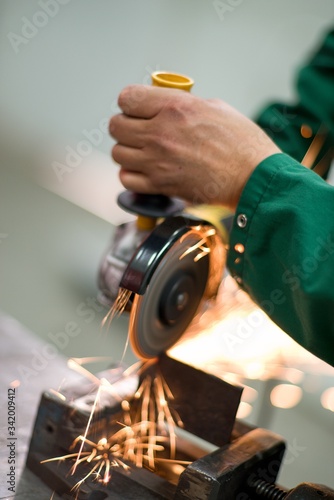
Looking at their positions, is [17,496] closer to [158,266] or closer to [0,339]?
[158,266]

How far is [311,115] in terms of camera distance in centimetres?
190

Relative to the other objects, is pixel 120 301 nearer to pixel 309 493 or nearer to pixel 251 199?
pixel 251 199

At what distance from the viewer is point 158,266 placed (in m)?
1.12

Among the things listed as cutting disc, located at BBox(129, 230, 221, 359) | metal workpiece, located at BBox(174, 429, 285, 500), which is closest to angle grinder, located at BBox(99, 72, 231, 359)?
cutting disc, located at BBox(129, 230, 221, 359)

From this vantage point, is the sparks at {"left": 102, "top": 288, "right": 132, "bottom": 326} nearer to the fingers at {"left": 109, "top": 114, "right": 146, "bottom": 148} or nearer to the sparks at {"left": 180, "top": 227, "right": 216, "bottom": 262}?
the sparks at {"left": 180, "top": 227, "right": 216, "bottom": 262}

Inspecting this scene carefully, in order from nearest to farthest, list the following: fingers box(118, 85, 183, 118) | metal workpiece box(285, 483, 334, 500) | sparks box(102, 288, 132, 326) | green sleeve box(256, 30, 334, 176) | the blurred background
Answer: metal workpiece box(285, 483, 334, 500) → sparks box(102, 288, 132, 326) → fingers box(118, 85, 183, 118) → green sleeve box(256, 30, 334, 176) → the blurred background

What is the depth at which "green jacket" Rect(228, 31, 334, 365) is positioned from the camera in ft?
3.55

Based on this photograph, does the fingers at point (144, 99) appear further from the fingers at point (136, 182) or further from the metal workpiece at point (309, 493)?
the metal workpiece at point (309, 493)

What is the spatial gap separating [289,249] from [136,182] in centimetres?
32

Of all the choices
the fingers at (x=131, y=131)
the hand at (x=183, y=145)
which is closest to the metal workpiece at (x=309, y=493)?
the hand at (x=183, y=145)

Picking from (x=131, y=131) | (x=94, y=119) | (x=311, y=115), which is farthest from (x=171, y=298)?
(x=94, y=119)

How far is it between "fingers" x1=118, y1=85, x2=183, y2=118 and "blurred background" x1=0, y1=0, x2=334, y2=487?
112 cm

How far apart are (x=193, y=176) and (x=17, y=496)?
62 cm

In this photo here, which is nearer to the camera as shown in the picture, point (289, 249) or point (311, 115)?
point (289, 249)
